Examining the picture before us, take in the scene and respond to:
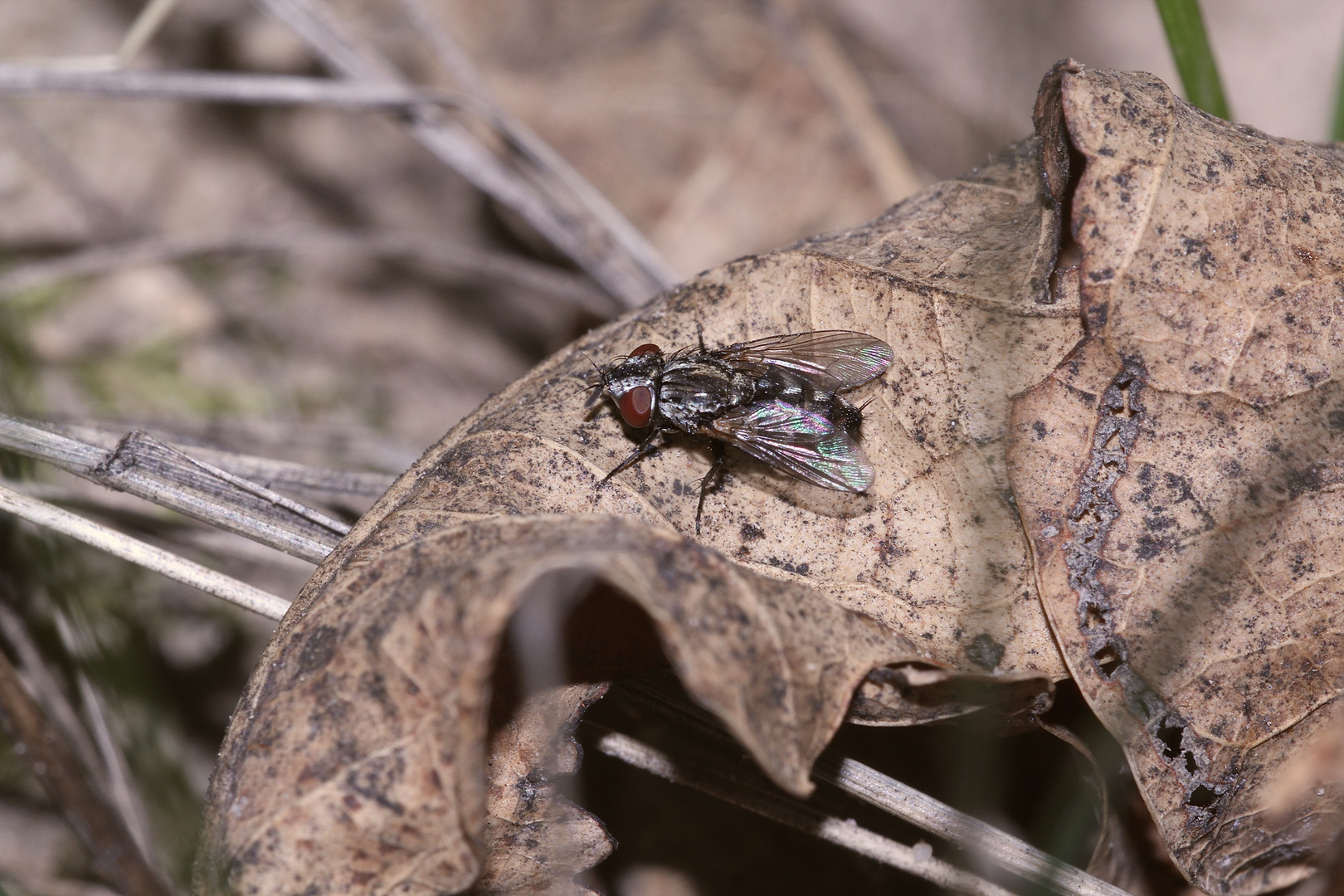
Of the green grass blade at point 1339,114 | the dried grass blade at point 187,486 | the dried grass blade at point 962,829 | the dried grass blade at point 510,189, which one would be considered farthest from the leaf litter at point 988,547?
the dried grass blade at point 510,189

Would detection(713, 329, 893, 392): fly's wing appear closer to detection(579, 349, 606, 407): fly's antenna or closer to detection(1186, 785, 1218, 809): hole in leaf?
detection(579, 349, 606, 407): fly's antenna

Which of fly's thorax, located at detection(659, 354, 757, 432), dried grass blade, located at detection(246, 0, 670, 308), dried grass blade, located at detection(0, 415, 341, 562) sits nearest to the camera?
dried grass blade, located at detection(0, 415, 341, 562)

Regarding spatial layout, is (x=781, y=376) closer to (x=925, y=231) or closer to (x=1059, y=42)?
(x=925, y=231)

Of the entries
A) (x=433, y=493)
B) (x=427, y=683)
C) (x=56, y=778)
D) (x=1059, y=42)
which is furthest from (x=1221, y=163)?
(x=56, y=778)

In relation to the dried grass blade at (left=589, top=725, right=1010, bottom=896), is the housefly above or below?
above

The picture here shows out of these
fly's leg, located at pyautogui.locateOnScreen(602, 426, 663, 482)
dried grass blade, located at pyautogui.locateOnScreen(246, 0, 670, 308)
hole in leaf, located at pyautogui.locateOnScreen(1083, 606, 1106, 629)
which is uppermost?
dried grass blade, located at pyautogui.locateOnScreen(246, 0, 670, 308)

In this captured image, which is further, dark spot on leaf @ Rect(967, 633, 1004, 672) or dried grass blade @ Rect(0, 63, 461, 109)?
dried grass blade @ Rect(0, 63, 461, 109)

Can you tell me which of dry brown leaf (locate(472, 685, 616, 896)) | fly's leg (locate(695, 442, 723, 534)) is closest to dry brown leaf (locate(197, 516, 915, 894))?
dry brown leaf (locate(472, 685, 616, 896))
